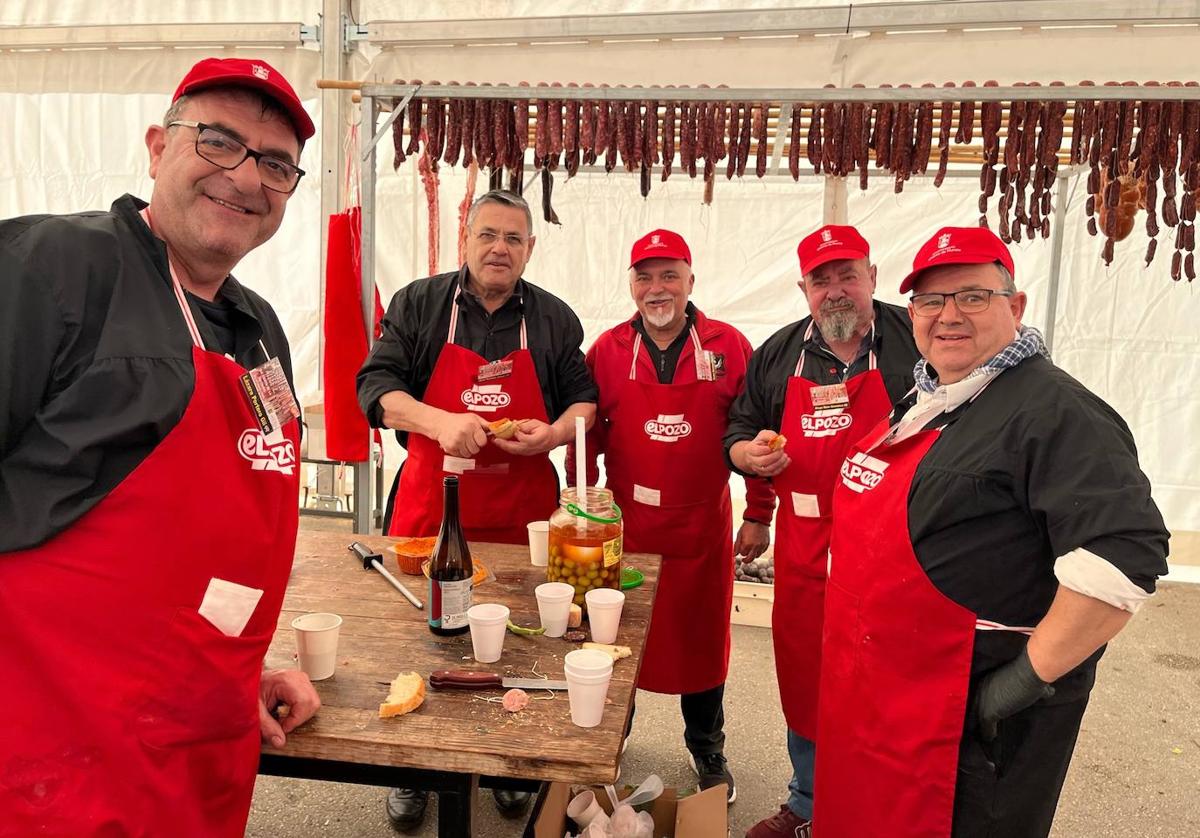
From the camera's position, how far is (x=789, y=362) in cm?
306

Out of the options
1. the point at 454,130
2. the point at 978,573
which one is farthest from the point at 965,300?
the point at 454,130

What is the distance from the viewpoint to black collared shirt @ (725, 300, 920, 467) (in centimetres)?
292

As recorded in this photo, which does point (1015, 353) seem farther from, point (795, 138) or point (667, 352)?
point (795, 138)

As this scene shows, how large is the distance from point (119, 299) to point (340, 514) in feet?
15.5

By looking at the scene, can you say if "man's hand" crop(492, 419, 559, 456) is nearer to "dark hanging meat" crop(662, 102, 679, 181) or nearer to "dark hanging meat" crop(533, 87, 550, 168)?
"dark hanging meat" crop(533, 87, 550, 168)

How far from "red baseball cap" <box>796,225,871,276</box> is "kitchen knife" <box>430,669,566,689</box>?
1.93 m

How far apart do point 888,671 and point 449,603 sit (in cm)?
113

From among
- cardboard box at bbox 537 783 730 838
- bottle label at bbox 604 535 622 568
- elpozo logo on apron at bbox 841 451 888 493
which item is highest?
elpozo logo on apron at bbox 841 451 888 493

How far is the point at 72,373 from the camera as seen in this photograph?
1.27 m

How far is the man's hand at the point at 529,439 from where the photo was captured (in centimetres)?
296

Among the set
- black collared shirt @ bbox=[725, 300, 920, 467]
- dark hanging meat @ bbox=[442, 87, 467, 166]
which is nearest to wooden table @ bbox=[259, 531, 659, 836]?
black collared shirt @ bbox=[725, 300, 920, 467]

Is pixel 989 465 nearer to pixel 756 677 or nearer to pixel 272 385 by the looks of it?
pixel 272 385

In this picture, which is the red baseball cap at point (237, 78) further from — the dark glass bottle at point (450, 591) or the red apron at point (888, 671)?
the red apron at point (888, 671)

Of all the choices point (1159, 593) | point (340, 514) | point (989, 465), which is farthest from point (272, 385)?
point (1159, 593)
